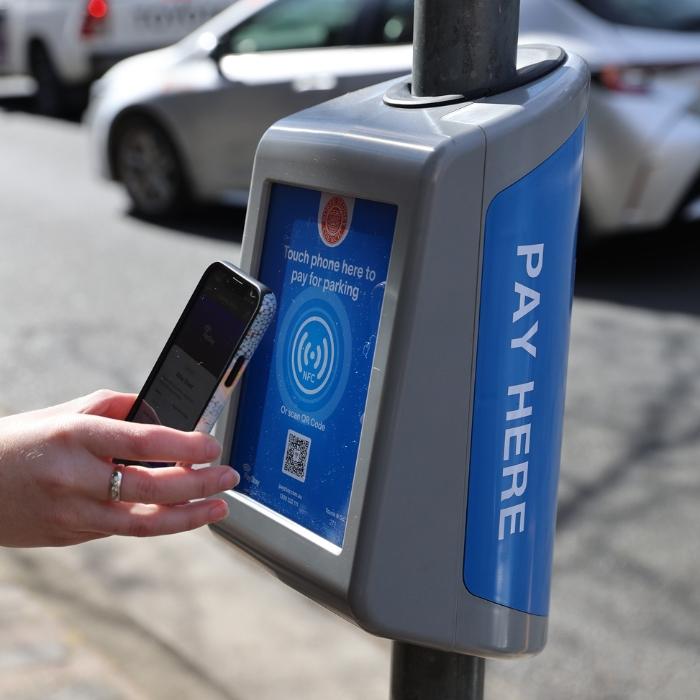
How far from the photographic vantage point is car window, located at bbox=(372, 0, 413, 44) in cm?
657

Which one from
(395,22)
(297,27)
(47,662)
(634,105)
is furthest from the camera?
(297,27)

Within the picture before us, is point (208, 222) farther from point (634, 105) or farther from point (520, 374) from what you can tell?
point (520, 374)

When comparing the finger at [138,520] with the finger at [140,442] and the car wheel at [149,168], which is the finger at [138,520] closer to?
the finger at [140,442]

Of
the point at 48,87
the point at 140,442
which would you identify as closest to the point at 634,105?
the point at 140,442

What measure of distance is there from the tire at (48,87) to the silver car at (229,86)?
4679mm

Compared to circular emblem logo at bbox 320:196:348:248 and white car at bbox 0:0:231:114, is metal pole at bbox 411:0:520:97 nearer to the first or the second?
circular emblem logo at bbox 320:196:348:248

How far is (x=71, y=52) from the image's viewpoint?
40.1ft

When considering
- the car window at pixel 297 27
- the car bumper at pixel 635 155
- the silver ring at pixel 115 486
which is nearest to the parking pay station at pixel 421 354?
the silver ring at pixel 115 486

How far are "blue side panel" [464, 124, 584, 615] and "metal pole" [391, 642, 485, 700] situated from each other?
0.38 feet

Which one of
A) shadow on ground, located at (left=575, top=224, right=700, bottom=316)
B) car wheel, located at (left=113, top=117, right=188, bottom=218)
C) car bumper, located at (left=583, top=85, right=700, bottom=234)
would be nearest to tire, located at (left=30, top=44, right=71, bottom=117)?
car wheel, located at (left=113, top=117, right=188, bottom=218)

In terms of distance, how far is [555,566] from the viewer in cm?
359

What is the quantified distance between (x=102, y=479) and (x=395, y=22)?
5.70 m

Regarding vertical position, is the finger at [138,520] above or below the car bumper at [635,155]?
above

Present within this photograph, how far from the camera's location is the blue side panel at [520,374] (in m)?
1.31
